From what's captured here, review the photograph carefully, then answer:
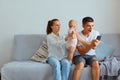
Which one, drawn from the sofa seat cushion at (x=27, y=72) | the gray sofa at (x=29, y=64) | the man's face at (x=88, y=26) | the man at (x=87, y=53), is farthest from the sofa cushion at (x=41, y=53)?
the man's face at (x=88, y=26)

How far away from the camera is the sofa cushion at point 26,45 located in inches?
136

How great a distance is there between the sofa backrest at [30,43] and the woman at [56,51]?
31 centimetres

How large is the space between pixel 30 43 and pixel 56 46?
516 millimetres

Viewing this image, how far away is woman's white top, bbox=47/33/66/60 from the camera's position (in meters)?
3.12

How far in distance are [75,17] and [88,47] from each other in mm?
810

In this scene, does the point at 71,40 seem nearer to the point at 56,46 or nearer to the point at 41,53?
the point at 56,46

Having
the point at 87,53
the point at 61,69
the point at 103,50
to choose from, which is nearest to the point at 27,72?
the point at 61,69

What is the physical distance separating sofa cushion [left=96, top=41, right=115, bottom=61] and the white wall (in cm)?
40

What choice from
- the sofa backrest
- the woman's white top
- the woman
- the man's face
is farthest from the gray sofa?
the man's face

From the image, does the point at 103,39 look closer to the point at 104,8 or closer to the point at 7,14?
the point at 104,8

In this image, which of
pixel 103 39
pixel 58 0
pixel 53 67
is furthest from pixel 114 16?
pixel 53 67

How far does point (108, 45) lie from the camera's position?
338 centimetres

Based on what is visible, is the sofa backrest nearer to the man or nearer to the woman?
the woman

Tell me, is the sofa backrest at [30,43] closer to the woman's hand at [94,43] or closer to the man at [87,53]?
the man at [87,53]
